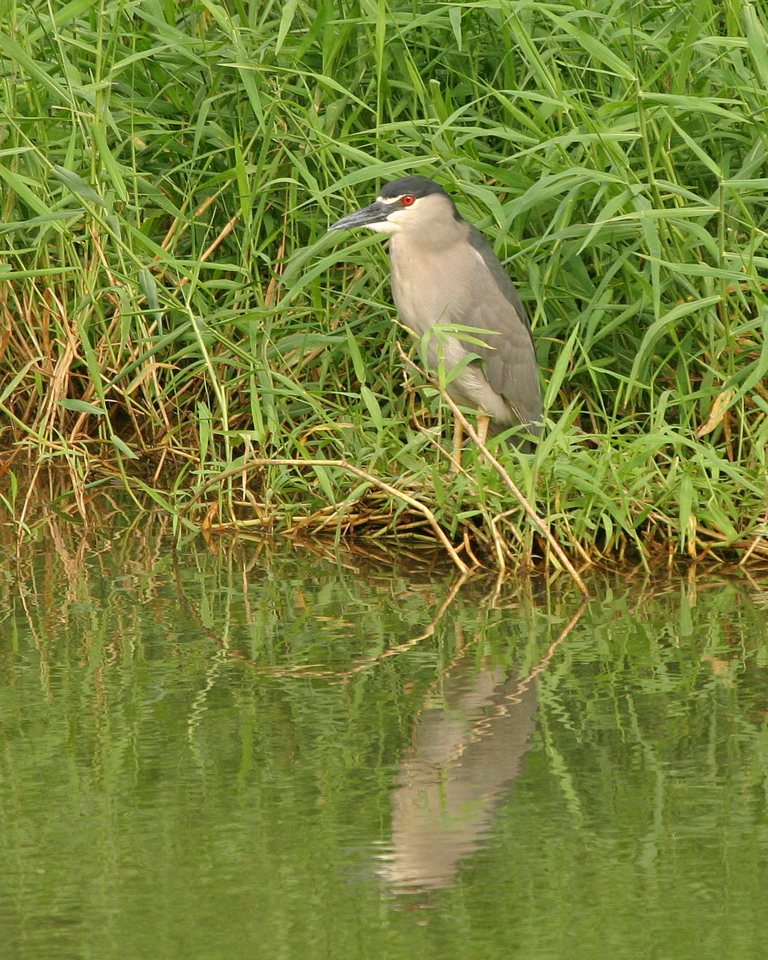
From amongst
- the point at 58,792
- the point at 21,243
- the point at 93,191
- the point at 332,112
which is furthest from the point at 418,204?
the point at 58,792

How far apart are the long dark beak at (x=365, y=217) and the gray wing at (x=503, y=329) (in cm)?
27

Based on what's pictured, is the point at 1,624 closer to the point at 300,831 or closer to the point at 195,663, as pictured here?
the point at 195,663

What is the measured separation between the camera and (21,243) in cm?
547

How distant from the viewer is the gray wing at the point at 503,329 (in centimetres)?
487

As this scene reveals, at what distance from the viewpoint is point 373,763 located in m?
3.09

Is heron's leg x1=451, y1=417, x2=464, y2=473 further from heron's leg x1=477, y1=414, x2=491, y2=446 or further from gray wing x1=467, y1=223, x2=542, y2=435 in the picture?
heron's leg x1=477, y1=414, x2=491, y2=446

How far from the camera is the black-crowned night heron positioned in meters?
4.88

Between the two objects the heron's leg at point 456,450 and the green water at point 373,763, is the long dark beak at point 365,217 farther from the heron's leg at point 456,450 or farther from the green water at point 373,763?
the green water at point 373,763

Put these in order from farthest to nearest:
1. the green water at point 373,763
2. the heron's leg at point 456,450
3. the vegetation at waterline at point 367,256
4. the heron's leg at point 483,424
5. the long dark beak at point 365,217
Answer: the heron's leg at point 483,424
the long dark beak at point 365,217
the vegetation at waterline at point 367,256
the heron's leg at point 456,450
the green water at point 373,763

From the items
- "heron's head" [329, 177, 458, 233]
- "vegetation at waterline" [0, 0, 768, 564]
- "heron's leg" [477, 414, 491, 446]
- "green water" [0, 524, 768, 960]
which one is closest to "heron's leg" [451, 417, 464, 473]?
"vegetation at waterline" [0, 0, 768, 564]

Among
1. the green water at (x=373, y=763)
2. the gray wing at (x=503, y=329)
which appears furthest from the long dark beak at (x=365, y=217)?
the green water at (x=373, y=763)

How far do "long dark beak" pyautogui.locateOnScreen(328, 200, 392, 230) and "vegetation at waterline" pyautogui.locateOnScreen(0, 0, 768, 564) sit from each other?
83mm

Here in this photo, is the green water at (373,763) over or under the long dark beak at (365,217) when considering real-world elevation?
under

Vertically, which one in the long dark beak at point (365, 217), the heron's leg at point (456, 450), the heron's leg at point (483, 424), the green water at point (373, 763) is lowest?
the green water at point (373, 763)
